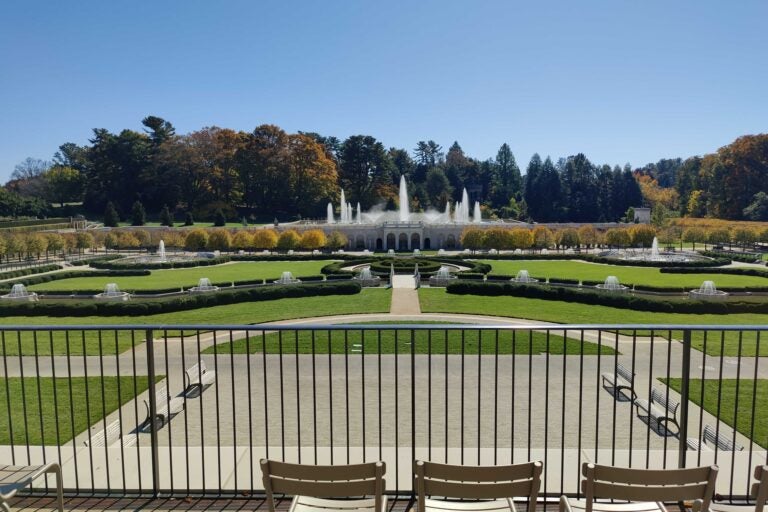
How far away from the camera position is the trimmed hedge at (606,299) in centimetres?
2647

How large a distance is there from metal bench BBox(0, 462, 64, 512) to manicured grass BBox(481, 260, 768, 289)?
112ft

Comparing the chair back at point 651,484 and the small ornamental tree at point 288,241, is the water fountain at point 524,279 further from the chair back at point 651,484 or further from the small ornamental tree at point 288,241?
the chair back at point 651,484

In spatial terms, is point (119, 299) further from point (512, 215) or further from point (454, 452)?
point (512, 215)

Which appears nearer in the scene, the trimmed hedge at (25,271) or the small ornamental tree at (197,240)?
the trimmed hedge at (25,271)

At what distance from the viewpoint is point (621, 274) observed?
1592 inches

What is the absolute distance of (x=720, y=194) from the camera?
8706 centimetres

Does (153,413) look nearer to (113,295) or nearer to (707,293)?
(113,295)

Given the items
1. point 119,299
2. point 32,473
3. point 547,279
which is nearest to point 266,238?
point 119,299

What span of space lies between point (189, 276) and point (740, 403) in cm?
3644

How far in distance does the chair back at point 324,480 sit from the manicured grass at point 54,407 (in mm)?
7354

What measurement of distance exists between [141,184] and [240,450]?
306 ft

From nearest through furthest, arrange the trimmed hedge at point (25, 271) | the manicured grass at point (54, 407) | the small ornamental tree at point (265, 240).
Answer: the manicured grass at point (54, 407) → the trimmed hedge at point (25, 271) → the small ornamental tree at point (265, 240)

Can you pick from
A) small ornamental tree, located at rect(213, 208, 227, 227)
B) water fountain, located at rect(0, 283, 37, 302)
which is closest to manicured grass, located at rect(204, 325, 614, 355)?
water fountain, located at rect(0, 283, 37, 302)

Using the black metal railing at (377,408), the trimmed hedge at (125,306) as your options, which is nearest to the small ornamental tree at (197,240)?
the trimmed hedge at (125,306)
